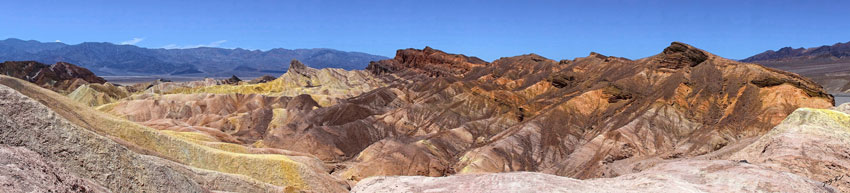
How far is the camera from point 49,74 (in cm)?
12875

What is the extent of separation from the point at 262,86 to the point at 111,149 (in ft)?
348

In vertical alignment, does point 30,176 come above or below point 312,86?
above

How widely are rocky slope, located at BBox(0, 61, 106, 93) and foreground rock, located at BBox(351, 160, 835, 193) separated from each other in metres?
121

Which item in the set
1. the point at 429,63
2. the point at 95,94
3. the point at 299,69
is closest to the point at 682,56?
the point at 429,63

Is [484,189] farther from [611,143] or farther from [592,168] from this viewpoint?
[611,143]

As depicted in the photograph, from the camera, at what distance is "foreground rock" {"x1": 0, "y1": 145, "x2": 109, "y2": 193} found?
12.0m

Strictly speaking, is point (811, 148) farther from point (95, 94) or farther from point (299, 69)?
point (299, 69)

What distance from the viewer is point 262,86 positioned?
12150cm

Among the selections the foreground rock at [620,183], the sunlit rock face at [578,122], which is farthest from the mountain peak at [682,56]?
the foreground rock at [620,183]

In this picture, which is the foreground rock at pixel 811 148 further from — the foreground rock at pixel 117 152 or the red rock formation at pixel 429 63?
the red rock formation at pixel 429 63

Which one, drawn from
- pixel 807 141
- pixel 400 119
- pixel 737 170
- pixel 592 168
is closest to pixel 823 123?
pixel 807 141

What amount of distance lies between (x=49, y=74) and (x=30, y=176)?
144769 mm

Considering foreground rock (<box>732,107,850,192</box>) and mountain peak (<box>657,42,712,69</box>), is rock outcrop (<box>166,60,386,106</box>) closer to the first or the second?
mountain peak (<box>657,42,712,69</box>)

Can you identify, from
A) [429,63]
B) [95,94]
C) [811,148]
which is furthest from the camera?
[429,63]
